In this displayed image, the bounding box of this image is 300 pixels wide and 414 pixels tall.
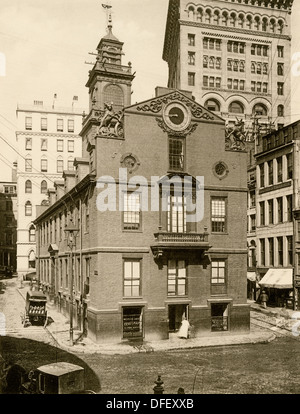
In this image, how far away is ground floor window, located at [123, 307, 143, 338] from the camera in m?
27.1

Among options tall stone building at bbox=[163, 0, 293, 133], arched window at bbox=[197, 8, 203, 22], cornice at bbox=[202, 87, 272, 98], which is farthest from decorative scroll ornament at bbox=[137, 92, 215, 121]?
cornice at bbox=[202, 87, 272, 98]

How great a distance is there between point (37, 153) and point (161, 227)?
32.5m

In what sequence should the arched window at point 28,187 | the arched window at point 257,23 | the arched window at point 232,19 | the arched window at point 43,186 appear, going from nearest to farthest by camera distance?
the arched window at point 232,19
the arched window at point 257,23
the arched window at point 28,187
the arched window at point 43,186

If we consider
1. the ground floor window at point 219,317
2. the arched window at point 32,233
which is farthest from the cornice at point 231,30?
the ground floor window at point 219,317

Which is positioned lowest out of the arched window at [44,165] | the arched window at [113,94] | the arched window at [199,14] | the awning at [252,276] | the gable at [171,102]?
the awning at [252,276]

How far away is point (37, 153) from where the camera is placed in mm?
55781

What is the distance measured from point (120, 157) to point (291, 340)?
1556 centimetres

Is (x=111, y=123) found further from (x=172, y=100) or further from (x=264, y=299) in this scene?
(x=264, y=299)

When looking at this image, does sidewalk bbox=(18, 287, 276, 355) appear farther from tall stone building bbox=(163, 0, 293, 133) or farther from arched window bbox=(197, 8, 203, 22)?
arched window bbox=(197, 8, 203, 22)

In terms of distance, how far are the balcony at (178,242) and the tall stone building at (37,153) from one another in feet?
97.8

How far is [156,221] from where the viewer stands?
2831 cm

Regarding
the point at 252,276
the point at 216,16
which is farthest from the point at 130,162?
the point at 216,16

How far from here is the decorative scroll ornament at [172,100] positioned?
93.0 ft

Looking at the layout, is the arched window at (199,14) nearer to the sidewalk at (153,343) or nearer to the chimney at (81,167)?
the chimney at (81,167)
